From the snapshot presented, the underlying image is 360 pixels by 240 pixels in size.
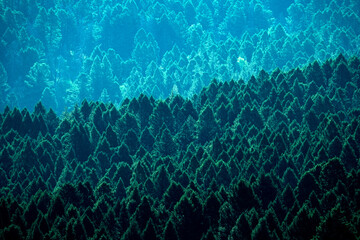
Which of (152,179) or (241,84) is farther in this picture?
(241,84)

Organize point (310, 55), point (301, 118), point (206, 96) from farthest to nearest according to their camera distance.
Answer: point (310, 55) < point (206, 96) < point (301, 118)

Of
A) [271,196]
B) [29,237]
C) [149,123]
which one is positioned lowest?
[29,237]

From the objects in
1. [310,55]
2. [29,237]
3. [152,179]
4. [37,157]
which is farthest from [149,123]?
[310,55]

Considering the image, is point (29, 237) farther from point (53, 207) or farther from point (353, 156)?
point (353, 156)

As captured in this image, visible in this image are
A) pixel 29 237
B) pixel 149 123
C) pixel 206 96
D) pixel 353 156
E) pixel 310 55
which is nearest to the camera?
pixel 29 237

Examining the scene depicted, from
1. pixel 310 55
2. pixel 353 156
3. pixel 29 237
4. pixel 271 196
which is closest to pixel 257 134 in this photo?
pixel 353 156

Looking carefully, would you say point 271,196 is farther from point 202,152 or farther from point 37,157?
point 37,157

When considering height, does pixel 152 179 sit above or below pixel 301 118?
below
